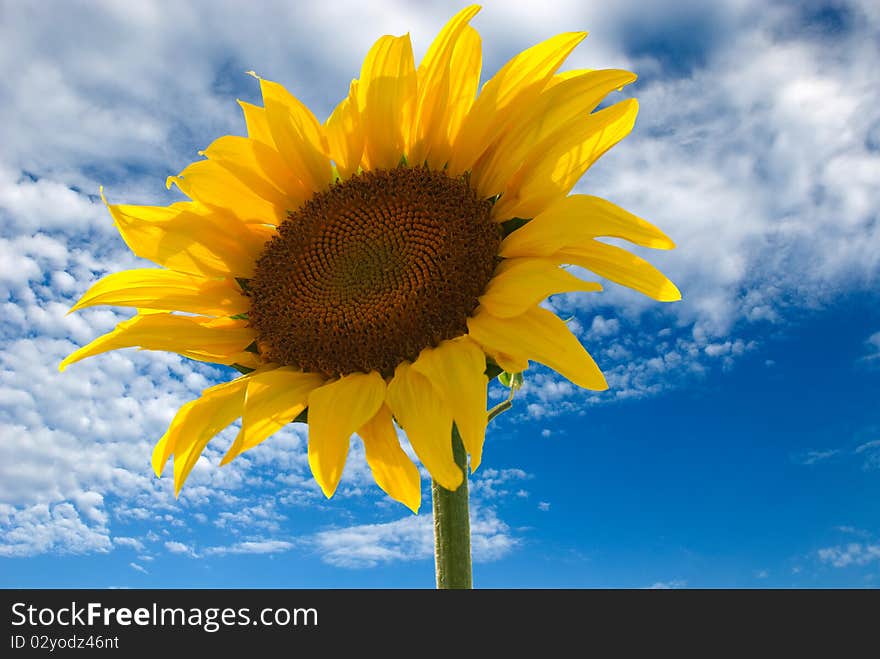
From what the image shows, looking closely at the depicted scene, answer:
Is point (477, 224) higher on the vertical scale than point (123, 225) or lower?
lower

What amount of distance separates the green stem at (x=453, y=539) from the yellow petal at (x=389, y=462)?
17cm

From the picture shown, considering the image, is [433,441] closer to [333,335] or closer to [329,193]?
[333,335]

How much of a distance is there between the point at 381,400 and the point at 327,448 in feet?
1.13

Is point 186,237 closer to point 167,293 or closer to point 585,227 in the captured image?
point 167,293

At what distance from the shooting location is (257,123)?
5039 millimetres

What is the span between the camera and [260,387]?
4.22 m

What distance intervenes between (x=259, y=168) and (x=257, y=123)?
0.28 metres

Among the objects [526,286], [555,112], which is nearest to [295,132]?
[555,112]

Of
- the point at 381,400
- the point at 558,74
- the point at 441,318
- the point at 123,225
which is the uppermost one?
the point at 558,74

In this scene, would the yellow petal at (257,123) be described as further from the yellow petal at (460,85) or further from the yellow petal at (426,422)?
the yellow petal at (426,422)

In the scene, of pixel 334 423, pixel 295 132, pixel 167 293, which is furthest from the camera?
pixel 167 293

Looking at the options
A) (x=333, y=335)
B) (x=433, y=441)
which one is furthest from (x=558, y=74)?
(x=433, y=441)
